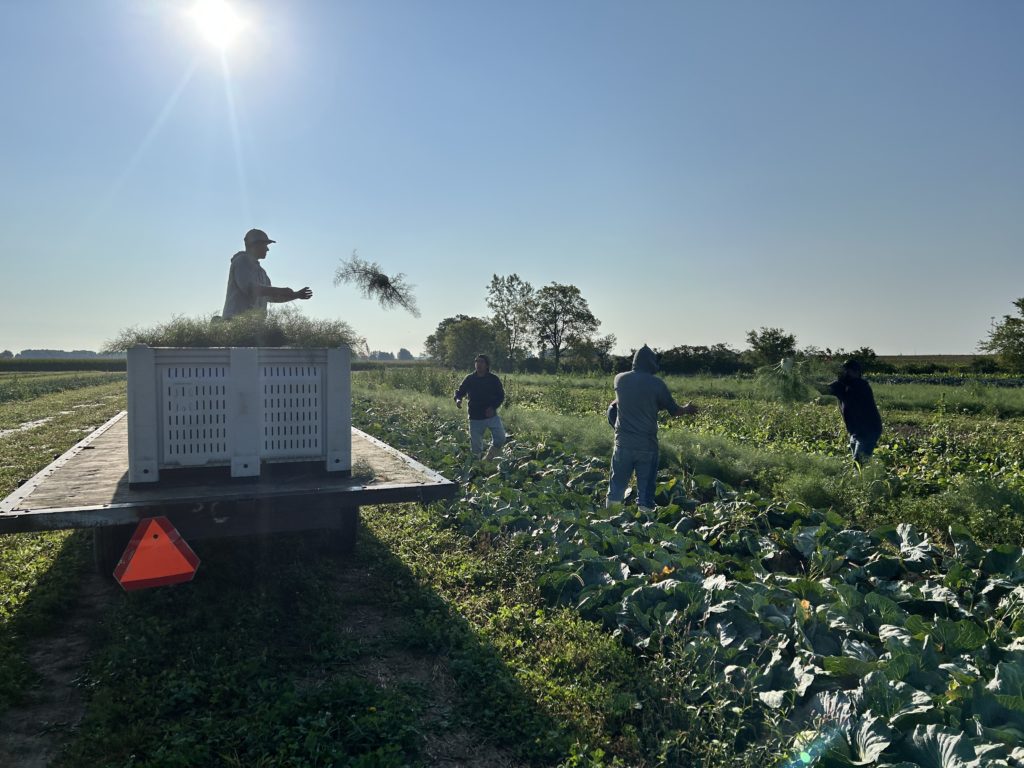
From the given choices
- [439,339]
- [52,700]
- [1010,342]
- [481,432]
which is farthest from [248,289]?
[439,339]

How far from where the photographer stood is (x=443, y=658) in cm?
384

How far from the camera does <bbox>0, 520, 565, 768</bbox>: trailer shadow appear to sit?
2.92 m

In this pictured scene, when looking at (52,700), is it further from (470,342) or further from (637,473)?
(470,342)

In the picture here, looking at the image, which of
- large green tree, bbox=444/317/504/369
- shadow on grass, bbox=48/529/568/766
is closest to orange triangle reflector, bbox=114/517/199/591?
shadow on grass, bbox=48/529/568/766

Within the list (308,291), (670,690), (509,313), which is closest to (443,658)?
(670,690)

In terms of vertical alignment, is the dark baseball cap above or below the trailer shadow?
above

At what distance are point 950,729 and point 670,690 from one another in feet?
3.85

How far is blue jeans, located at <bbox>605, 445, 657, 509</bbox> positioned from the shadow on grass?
8.57 feet

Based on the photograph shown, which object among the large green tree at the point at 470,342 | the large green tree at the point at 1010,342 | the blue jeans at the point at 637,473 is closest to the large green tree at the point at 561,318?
the large green tree at the point at 470,342

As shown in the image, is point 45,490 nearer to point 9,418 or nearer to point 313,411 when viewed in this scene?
point 313,411

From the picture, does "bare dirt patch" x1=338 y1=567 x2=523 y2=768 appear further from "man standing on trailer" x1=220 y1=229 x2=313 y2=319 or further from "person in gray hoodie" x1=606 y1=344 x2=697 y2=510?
"person in gray hoodie" x1=606 y1=344 x2=697 y2=510

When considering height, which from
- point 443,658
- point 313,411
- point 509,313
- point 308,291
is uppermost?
point 509,313

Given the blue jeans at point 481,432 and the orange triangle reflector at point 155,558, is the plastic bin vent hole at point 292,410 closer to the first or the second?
the orange triangle reflector at point 155,558

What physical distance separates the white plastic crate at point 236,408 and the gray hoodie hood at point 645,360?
11.2ft
